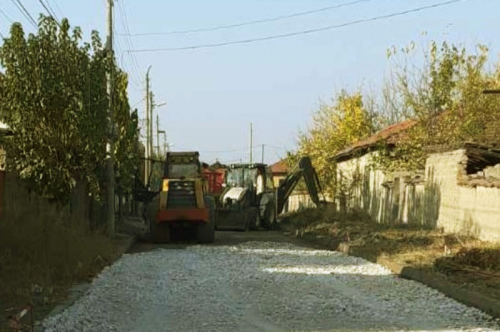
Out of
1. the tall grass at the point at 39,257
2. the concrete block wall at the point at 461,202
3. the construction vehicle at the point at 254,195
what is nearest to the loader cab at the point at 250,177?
the construction vehicle at the point at 254,195

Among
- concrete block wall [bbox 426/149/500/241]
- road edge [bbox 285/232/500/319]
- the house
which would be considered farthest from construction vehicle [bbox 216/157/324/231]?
road edge [bbox 285/232/500/319]

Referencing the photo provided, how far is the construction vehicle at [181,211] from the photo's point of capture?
25.9 metres

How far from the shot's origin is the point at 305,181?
1467 inches

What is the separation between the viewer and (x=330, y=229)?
97.2ft

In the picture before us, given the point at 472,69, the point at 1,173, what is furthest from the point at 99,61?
the point at 472,69

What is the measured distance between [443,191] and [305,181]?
1356 centimetres

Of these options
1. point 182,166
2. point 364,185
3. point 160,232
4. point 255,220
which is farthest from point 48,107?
point 364,185

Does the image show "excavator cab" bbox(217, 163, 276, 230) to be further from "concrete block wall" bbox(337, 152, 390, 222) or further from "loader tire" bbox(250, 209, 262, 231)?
"concrete block wall" bbox(337, 152, 390, 222)

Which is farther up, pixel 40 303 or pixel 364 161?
pixel 364 161

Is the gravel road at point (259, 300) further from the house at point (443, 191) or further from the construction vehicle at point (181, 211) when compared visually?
the construction vehicle at point (181, 211)

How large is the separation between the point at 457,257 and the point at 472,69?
16.7 m

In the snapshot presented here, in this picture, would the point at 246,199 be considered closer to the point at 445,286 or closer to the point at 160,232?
the point at 160,232

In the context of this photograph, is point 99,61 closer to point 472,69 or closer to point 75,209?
point 75,209

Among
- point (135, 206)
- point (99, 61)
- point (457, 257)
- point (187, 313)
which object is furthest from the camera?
point (135, 206)
